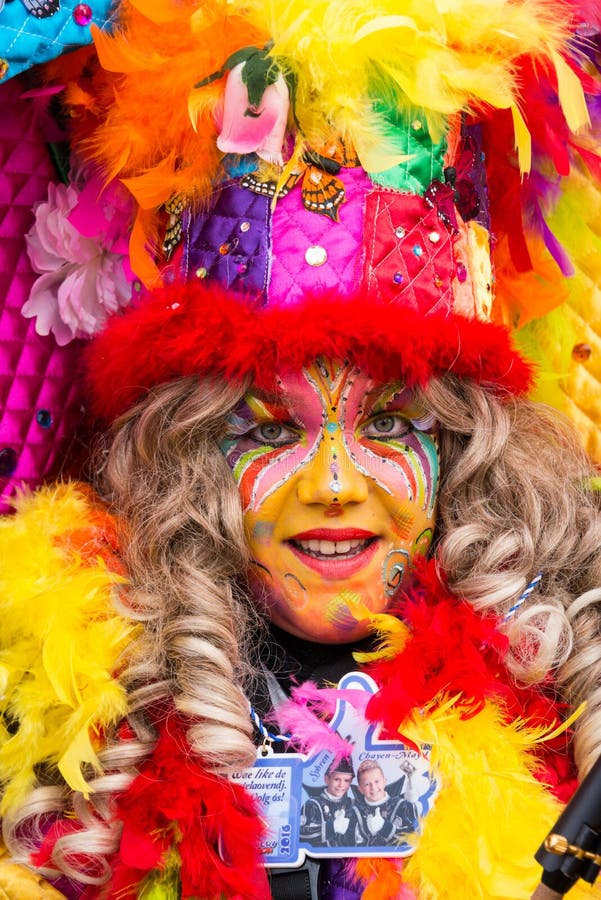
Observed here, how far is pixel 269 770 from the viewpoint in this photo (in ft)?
6.92

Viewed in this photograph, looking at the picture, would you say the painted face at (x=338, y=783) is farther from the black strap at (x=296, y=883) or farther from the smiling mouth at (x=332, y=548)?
the smiling mouth at (x=332, y=548)

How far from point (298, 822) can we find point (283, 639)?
419mm

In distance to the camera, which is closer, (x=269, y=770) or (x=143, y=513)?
(x=269, y=770)

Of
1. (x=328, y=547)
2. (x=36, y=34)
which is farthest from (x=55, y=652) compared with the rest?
(x=36, y=34)

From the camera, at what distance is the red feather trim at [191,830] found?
76.3 inches

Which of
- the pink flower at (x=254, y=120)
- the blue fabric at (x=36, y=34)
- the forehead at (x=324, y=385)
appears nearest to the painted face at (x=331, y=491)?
the forehead at (x=324, y=385)

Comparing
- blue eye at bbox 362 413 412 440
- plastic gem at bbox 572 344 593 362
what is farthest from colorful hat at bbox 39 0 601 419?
plastic gem at bbox 572 344 593 362

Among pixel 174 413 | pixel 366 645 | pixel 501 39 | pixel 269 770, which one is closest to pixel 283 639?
pixel 366 645

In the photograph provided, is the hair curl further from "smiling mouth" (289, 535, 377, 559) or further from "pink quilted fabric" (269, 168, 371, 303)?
"pink quilted fabric" (269, 168, 371, 303)

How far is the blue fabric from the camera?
2143 mm

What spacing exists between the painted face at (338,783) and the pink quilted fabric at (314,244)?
2.89 feet

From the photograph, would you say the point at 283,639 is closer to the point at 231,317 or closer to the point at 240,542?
the point at 240,542

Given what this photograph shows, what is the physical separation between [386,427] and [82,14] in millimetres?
999

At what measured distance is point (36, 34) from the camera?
2176 mm
